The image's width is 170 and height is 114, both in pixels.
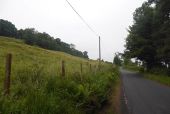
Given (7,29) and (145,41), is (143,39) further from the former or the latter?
(7,29)

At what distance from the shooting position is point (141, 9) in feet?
210

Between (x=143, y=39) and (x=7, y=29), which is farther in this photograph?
(x=7, y=29)

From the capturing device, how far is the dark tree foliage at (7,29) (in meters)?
119

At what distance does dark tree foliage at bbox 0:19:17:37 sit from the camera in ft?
391

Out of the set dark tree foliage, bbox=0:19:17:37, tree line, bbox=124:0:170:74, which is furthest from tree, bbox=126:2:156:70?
dark tree foliage, bbox=0:19:17:37

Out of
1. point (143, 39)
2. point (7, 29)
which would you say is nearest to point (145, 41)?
point (143, 39)

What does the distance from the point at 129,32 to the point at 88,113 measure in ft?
181

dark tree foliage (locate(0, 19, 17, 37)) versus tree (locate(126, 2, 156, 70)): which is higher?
dark tree foliage (locate(0, 19, 17, 37))

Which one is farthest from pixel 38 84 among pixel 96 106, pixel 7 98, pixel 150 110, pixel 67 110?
pixel 150 110

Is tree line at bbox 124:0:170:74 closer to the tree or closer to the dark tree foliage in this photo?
the tree

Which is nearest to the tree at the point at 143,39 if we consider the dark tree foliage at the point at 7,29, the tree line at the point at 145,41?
the tree line at the point at 145,41

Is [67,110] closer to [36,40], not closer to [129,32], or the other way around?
[129,32]

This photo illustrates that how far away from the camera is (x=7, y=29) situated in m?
123

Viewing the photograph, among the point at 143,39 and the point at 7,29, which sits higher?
the point at 7,29
